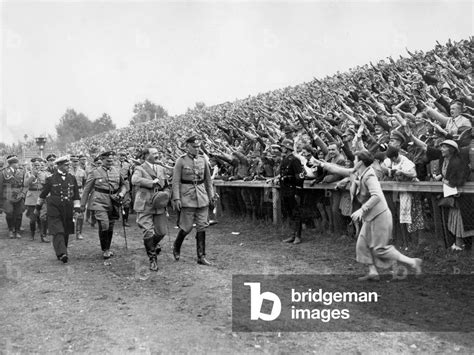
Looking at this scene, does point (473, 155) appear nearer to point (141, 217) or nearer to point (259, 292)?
point (259, 292)

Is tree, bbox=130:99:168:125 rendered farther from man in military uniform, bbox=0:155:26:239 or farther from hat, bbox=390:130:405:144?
hat, bbox=390:130:405:144

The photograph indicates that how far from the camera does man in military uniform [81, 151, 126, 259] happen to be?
877 centimetres

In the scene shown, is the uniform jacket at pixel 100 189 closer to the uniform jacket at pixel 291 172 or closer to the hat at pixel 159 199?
Answer: the hat at pixel 159 199

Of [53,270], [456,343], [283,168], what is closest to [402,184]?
[283,168]

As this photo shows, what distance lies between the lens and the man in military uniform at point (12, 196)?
12.3 metres

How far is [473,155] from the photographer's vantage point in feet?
21.9

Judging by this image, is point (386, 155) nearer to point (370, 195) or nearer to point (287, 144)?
point (370, 195)

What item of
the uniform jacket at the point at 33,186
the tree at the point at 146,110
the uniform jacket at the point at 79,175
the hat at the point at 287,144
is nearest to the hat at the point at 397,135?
the hat at the point at 287,144

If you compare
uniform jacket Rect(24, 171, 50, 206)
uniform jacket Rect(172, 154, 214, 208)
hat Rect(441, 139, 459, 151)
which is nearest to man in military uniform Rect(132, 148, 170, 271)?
uniform jacket Rect(172, 154, 214, 208)

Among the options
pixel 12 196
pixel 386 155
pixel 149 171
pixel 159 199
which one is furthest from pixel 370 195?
pixel 12 196

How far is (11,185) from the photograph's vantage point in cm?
1240

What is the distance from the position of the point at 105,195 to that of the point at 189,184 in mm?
1803

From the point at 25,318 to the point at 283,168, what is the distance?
5.25 m

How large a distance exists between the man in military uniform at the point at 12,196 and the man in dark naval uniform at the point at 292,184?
22.4 feet
